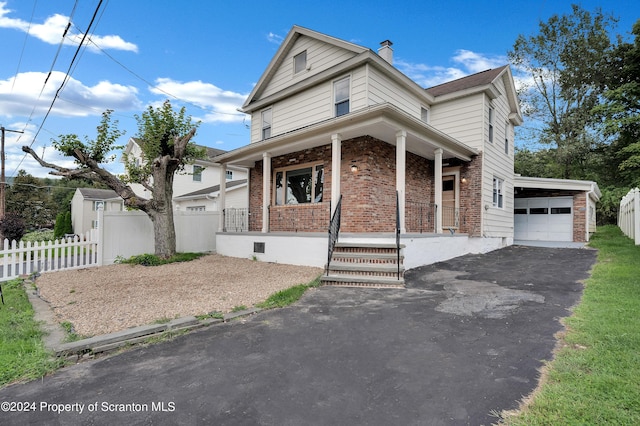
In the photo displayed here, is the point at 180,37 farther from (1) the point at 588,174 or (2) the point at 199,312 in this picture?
(1) the point at 588,174

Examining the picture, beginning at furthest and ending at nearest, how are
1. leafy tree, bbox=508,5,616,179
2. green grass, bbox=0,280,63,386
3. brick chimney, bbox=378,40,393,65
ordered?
leafy tree, bbox=508,5,616,179 < brick chimney, bbox=378,40,393,65 < green grass, bbox=0,280,63,386

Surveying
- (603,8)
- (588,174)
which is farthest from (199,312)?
(603,8)

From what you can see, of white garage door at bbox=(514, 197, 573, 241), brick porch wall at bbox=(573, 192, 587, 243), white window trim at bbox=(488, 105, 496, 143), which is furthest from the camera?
white garage door at bbox=(514, 197, 573, 241)

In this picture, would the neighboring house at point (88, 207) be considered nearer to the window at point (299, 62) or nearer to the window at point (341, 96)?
the window at point (299, 62)

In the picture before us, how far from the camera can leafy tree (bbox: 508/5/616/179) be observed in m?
22.2

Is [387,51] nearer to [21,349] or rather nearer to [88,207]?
[21,349]

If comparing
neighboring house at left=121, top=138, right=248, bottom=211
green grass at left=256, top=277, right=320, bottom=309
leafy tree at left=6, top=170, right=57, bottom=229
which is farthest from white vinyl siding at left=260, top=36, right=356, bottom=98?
leafy tree at left=6, top=170, right=57, bottom=229

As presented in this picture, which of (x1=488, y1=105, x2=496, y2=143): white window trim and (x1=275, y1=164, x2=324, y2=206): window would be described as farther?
(x1=488, y1=105, x2=496, y2=143): white window trim

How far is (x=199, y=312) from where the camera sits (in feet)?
16.2

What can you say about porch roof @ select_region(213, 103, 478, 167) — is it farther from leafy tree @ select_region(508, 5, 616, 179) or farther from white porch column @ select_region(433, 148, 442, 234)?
leafy tree @ select_region(508, 5, 616, 179)

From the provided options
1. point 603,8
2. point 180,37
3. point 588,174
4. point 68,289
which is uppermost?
point 603,8

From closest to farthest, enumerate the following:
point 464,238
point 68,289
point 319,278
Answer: point 68,289 < point 319,278 < point 464,238

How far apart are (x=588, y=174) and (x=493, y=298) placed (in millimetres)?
25450

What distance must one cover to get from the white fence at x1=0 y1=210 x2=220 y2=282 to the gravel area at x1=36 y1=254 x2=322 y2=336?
0.53 meters
